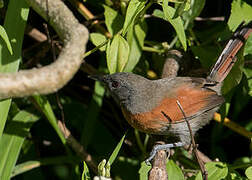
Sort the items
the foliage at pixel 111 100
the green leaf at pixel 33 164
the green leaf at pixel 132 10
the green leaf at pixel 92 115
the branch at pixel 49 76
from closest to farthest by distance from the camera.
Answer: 1. the branch at pixel 49 76
2. the green leaf at pixel 132 10
3. the foliage at pixel 111 100
4. the green leaf at pixel 33 164
5. the green leaf at pixel 92 115

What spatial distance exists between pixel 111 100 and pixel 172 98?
2.93 feet

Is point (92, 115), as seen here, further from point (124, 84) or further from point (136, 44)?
point (136, 44)

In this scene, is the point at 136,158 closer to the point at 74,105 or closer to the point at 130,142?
the point at 130,142

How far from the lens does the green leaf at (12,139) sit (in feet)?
9.87

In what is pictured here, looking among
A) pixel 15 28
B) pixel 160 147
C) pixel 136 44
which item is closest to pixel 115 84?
pixel 136 44

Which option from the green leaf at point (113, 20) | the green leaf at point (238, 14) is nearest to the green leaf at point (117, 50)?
the green leaf at point (113, 20)

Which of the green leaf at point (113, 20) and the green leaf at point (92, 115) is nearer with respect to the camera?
the green leaf at point (113, 20)

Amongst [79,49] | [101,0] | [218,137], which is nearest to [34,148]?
[101,0]

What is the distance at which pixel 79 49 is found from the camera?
174cm

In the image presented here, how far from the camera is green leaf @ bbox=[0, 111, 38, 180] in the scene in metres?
3.01

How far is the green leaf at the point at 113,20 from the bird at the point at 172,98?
1.12 ft

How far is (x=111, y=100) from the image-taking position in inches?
161

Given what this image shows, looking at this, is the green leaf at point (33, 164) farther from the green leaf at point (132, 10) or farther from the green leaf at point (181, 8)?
the green leaf at point (181, 8)

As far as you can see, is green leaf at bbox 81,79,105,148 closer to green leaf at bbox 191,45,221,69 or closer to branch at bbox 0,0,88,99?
green leaf at bbox 191,45,221,69
